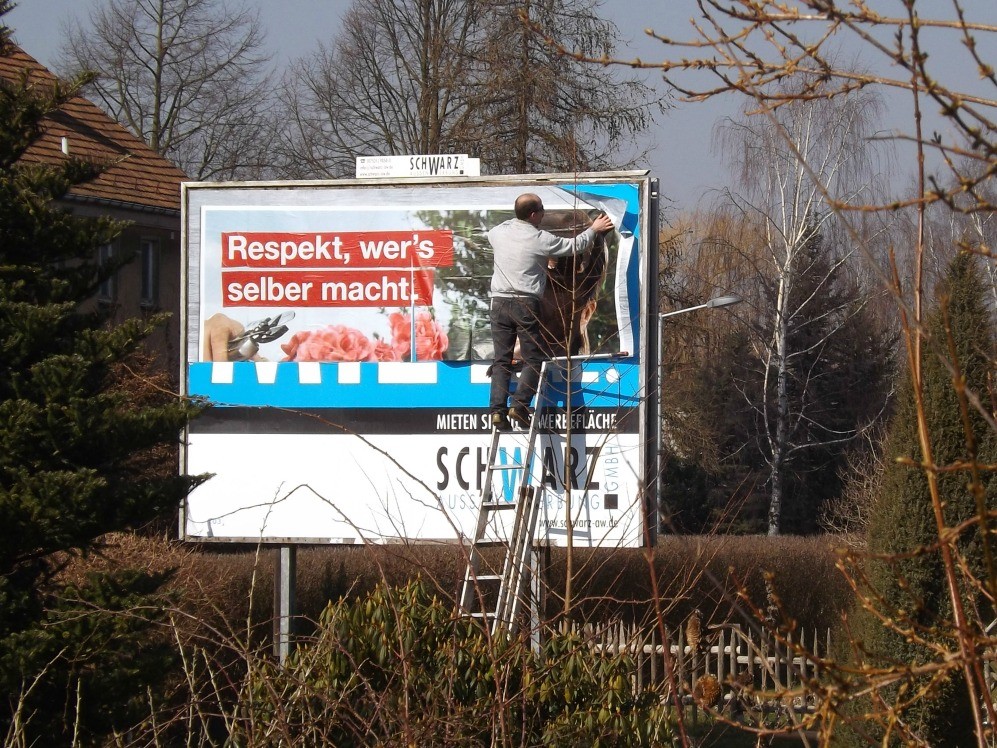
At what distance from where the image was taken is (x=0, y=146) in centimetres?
820

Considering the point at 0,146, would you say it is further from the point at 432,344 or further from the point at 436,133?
the point at 436,133

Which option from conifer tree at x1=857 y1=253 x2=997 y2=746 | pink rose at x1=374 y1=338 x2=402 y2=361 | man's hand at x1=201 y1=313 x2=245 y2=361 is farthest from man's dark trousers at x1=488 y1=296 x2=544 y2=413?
conifer tree at x1=857 y1=253 x2=997 y2=746

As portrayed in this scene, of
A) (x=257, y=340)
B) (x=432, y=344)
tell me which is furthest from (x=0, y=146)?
(x=432, y=344)

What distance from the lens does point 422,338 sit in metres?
10.2

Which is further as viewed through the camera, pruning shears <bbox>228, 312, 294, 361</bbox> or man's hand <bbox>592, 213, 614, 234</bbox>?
pruning shears <bbox>228, 312, 294, 361</bbox>

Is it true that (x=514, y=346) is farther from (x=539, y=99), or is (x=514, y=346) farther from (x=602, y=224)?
(x=539, y=99)

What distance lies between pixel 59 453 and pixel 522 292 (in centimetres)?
374

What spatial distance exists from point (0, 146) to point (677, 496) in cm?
2493

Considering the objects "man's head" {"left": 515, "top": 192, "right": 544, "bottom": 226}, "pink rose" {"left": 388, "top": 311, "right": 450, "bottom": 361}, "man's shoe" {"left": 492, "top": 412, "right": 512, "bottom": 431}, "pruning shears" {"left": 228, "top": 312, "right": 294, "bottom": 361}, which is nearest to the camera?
"man's shoe" {"left": 492, "top": 412, "right": 512, "bottom": 431}

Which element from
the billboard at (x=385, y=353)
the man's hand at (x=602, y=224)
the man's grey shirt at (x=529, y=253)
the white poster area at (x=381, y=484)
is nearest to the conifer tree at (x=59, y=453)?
the billboard at (x=385, y=353)

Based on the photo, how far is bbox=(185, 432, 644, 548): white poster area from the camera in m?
9.91

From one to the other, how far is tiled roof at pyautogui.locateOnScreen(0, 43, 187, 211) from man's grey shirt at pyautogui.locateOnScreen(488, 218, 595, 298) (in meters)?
13.6

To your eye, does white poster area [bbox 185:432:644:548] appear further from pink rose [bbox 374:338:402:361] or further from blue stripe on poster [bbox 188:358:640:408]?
pink rose [bbox 374:338:402:361]

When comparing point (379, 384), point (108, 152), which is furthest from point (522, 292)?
point (108, 152)
